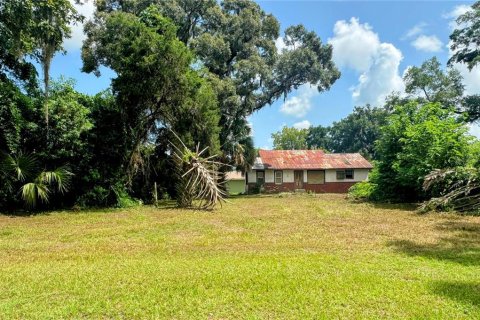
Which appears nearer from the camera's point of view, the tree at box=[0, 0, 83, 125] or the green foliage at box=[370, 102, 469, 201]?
the tree at box=[0, 0, 83, 125]

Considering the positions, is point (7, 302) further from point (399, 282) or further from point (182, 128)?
point (182, 128)

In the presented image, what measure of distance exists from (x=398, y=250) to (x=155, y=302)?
16.8ft

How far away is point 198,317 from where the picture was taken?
3.73m

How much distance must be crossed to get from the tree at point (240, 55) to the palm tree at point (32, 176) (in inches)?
430

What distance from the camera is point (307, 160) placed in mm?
32125

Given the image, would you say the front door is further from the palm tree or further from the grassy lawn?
the palm tree

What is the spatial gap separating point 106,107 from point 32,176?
440cm

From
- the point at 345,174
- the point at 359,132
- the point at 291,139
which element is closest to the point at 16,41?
the point at 345,174

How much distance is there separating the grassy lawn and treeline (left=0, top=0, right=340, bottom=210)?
405 cm

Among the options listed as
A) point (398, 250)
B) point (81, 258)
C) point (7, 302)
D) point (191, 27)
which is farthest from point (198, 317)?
point (191, 27)

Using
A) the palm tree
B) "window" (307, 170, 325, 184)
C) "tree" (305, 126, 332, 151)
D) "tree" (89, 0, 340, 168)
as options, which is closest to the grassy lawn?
the palm tree

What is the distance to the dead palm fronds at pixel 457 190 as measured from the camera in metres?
12.4

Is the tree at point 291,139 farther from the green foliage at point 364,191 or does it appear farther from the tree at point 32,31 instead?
the tree at point 32,31

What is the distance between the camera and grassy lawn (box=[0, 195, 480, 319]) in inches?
156
